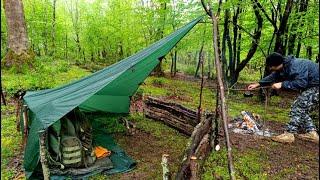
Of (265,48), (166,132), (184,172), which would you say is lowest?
(166,132)

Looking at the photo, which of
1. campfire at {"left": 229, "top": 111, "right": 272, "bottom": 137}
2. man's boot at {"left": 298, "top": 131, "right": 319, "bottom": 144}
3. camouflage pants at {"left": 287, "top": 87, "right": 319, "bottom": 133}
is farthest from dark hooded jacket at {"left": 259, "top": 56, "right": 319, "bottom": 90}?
campfire at {"left": 229, "top": 111, "right": 272, "bottom": 137}

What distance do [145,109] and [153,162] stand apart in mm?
2789

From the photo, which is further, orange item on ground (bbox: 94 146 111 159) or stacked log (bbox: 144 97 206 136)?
stacked log (bbox: 144 97 206 136)

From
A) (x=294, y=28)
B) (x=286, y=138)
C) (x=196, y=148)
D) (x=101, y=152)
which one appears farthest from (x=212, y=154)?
(x=294, y=28)

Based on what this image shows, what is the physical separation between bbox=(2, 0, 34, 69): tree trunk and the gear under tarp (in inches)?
237

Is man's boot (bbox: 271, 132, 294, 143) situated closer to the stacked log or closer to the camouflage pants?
the camouflage pants

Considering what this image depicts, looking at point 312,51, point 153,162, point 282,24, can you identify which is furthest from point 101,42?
point 153,162

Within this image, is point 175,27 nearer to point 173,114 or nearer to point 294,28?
point 294,28

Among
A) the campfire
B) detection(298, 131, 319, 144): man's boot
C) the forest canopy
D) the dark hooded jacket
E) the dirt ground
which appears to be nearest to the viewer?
the dirt ground

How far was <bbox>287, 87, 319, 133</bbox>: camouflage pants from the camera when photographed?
4566mm

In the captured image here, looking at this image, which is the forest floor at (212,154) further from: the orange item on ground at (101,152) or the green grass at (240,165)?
the orange item on ground at (101,152)

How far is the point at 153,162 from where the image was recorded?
464 centimetres

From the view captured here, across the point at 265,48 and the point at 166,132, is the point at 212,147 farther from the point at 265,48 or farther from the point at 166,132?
the point at 265,48

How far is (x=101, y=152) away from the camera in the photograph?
4.74 m
